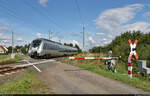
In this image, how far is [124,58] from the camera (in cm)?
1955

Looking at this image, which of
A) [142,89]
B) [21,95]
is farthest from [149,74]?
[21,95]

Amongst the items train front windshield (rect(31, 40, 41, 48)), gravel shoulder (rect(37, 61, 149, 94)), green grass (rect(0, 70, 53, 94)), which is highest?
train front windshield (rect(31, 40, 41, 48))

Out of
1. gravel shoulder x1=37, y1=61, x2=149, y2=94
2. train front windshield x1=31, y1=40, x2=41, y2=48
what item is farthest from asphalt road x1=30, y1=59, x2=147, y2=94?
train front windshield x1=31, y1=40, x2=41, y2=48

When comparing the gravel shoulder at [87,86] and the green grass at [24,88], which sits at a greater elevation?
the green grass at [24,88]

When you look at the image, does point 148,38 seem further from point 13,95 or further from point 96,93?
point 13,95

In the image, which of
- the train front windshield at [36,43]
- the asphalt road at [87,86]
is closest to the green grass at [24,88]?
the asphalt road at [87,86]

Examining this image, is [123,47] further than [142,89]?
Yes

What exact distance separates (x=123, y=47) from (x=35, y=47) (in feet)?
45.8

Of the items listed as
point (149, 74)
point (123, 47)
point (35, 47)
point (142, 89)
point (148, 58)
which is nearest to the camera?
point (142, 89)

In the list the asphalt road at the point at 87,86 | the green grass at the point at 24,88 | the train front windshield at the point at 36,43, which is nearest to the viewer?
the green grass at the point at 24,88

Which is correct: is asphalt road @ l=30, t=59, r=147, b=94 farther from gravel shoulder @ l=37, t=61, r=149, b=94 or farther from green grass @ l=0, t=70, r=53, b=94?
green grass @ l=0, t=70, r=53, b=94

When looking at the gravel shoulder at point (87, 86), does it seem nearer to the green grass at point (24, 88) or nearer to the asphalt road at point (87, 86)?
the asphalt road at point (87, 86)

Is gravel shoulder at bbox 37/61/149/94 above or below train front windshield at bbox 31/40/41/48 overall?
below

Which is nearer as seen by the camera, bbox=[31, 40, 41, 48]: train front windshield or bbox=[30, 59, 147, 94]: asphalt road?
bbox=[30, 59, 147, 94]: asphalt road
